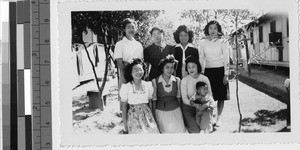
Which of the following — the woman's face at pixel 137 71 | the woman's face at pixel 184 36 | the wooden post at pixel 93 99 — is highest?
the woman's face at pixel 184 36

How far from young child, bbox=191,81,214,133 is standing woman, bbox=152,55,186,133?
2.5 inches

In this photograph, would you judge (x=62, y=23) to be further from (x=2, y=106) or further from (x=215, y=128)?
(x=215, y=128)

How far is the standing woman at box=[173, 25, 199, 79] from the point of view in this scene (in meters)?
1.63

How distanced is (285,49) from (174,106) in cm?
46

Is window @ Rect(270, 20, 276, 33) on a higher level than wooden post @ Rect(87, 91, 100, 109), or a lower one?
higher

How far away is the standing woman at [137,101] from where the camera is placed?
1.63 meters

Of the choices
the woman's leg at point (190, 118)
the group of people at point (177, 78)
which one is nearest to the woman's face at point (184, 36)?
the group of people at point (177, 78)

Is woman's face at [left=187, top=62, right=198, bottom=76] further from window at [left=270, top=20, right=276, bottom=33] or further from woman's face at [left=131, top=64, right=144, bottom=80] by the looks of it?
window at [left=270, top=20, right=276, bottom=33]

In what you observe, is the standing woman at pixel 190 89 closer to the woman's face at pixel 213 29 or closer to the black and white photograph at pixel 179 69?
the black and white photograph at pixel 179 69

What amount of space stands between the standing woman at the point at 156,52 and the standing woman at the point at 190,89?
91mm

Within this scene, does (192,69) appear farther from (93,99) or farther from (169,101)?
(93,99)

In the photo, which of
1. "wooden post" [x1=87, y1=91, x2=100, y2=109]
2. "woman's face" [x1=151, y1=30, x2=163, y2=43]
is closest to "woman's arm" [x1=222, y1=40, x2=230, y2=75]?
"woman's face" [x1=151, y1=30, x2=163, y2=43]

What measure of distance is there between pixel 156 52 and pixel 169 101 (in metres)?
0.19

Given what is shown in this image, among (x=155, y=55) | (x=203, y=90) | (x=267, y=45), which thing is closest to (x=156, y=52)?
(x=155, y=55)
